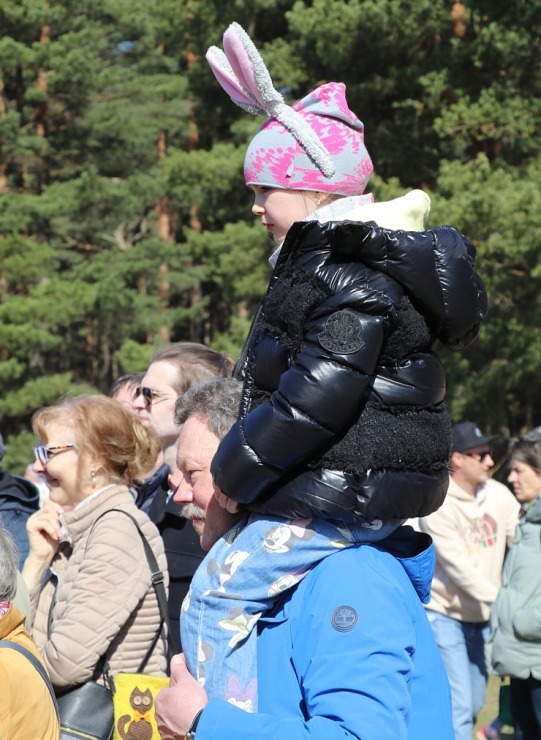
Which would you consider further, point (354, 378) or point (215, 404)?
point (215, 404)

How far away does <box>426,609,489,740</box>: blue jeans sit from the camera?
581 cm

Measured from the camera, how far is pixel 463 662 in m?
5.93

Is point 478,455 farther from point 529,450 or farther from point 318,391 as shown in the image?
point 318,391

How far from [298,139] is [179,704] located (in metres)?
1.25

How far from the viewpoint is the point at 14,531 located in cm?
417

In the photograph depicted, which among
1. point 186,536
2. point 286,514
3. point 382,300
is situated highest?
point 382,300

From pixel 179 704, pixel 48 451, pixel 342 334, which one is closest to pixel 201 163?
pixel 48 451

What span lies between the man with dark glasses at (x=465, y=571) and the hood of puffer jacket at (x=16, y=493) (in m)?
2.46

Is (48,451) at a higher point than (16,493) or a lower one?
higher

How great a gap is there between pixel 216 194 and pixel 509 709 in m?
16.2

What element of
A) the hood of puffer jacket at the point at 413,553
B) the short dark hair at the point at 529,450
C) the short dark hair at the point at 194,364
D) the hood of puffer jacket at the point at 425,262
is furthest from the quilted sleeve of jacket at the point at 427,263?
the short dark hair at the point at 529,450

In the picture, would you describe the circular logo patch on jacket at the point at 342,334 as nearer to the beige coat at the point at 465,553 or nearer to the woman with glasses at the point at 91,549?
the woman with glasses at the point at 91,549

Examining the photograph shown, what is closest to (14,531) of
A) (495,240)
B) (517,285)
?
(495,240)

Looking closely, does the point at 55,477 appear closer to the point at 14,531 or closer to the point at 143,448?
the point at 143,448
